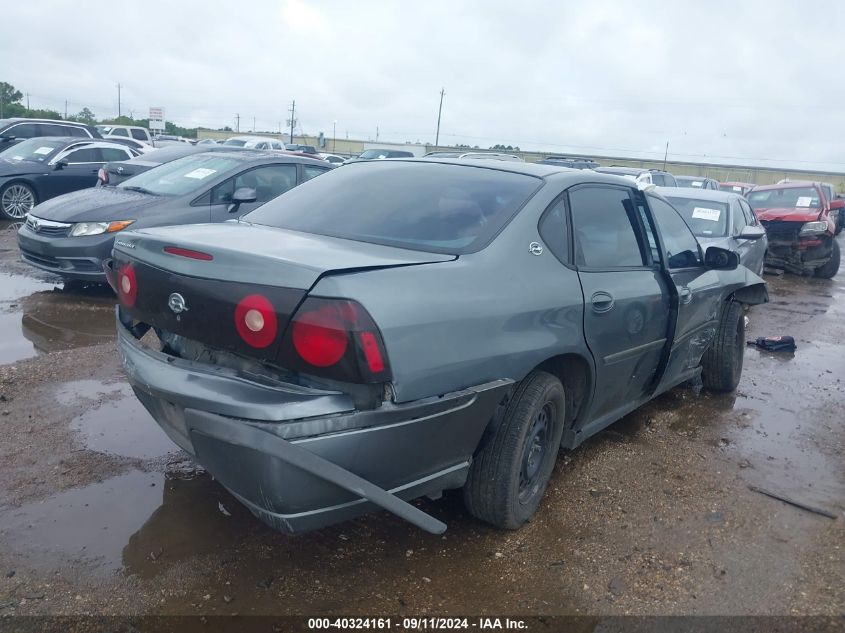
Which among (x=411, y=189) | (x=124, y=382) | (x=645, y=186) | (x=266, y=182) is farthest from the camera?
(x=266, y=182)

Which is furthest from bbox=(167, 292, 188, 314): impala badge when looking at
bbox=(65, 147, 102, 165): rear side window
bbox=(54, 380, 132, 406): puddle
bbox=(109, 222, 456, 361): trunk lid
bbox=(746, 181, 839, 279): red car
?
bbox=(746, 181, 839, 279): red car

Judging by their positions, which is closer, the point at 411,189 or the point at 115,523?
the point at 115,523

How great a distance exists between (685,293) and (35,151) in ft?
39.3

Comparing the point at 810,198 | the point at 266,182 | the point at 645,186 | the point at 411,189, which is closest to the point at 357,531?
the point at 411,189

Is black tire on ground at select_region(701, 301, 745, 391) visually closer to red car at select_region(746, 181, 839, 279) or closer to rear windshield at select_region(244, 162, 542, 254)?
rear windshield at select_region(244, 162, 542, 254)

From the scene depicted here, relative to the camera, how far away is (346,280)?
2.33 m

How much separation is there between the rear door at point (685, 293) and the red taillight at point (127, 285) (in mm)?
2771

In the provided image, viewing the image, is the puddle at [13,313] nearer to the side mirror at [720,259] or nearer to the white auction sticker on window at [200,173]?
the white auction sticker on window at [200,173]

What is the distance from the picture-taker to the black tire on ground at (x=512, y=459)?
116 inches

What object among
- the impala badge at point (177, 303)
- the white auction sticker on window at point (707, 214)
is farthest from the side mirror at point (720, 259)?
the white auction sticker on window at point (707, 214)

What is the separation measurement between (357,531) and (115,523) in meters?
1.03

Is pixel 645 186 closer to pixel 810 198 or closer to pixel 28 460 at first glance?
pixel 28 460

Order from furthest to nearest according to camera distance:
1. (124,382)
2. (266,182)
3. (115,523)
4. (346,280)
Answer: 1. (266,182)
2. (124,382)
3. (115,523)
4. (346,280)

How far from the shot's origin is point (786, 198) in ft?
46.1
